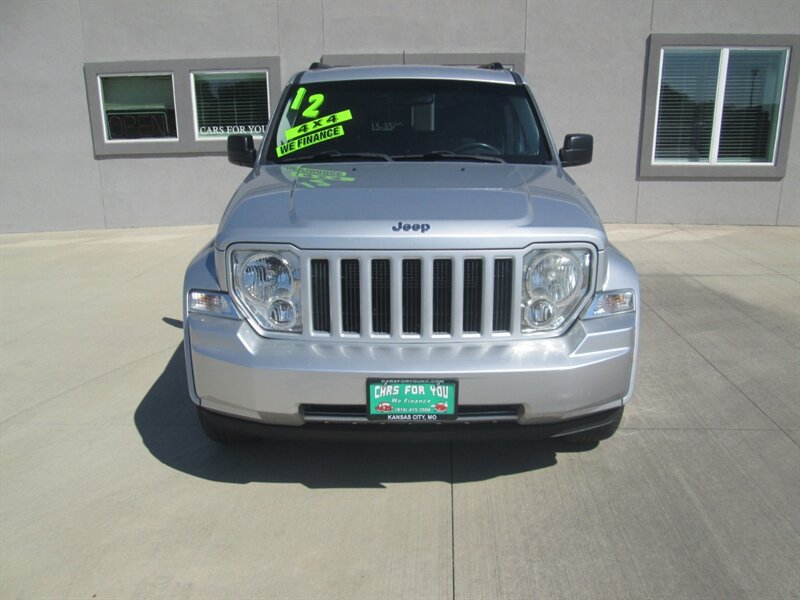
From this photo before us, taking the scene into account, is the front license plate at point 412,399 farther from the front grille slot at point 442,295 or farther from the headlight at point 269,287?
the headlight at point 269,287

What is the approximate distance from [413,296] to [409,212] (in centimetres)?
38

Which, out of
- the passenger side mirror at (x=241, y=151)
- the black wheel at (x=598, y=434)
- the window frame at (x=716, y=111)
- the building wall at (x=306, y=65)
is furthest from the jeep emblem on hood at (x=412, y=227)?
the window frame at (x=716, y=111)

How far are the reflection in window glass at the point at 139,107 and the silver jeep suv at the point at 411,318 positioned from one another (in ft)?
26.6

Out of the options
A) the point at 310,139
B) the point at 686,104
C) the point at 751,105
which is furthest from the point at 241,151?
the point at 751,105

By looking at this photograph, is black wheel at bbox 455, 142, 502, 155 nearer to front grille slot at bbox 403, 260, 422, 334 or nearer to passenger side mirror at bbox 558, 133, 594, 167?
passenger side mirror at bbox 558, 133, 594, 167

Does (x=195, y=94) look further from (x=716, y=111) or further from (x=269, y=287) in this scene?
(x=269, y=287)

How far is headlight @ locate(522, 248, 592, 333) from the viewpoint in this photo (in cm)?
321

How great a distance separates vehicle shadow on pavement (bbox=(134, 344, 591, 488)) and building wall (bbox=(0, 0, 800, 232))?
7.20m

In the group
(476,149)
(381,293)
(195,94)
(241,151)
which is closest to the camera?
(381,293)

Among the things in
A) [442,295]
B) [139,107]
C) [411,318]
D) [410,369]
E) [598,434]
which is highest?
[139,107]

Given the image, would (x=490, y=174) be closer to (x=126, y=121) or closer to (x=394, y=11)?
(x=394, y=11)

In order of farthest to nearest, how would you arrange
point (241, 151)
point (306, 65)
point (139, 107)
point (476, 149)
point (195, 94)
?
point (139, 107) < point (195, 94) < point (306, 65) < point (241, 151) < point (476, 149)

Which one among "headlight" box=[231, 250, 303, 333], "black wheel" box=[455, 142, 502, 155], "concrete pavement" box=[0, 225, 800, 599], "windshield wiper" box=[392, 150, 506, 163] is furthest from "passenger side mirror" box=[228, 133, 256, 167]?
"headlight" box=[231, 250, 303, 333]

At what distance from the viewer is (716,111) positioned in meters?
10.5
